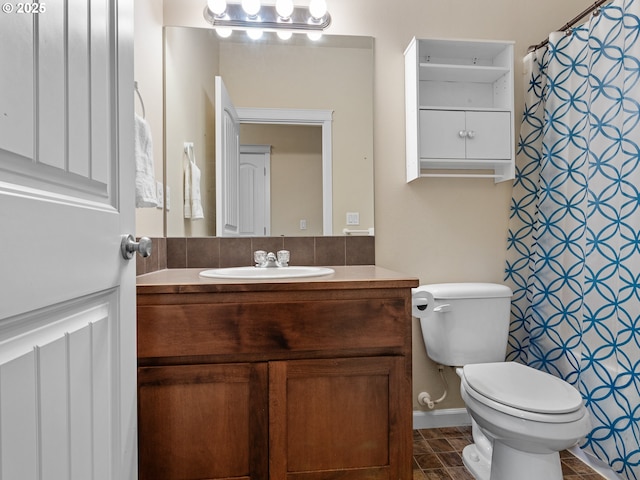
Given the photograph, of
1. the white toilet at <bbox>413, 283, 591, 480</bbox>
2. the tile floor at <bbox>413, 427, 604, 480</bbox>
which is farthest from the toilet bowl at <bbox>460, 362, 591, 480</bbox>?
the tile floor at <bbox>413, 427, 604, 480</bbox>

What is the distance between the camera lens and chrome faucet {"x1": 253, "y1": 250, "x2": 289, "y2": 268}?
5.33 ft

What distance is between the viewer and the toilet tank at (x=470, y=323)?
1.71m

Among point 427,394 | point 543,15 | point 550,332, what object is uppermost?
point 543,15

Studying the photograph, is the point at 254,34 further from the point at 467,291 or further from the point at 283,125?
the point at 467,291

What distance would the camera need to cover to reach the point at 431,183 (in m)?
1.94

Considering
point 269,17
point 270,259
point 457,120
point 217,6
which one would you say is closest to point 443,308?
point 270,259

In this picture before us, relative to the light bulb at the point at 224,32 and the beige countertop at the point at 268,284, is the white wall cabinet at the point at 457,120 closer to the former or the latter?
the beige countertop at the point at 268,284

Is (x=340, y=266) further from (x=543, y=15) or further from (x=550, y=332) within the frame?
(x=543, y=15)

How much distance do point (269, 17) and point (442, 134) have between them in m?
0.99

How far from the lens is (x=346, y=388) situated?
3.97ft

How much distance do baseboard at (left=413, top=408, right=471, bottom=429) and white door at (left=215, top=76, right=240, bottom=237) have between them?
4.35 ft

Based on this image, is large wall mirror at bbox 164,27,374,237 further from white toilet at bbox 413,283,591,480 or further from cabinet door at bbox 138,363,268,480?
cabinet door at bbox 138,363,268,480

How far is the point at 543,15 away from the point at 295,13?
52.4 inches

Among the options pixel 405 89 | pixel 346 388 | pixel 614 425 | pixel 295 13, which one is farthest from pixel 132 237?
pixel 614 425
